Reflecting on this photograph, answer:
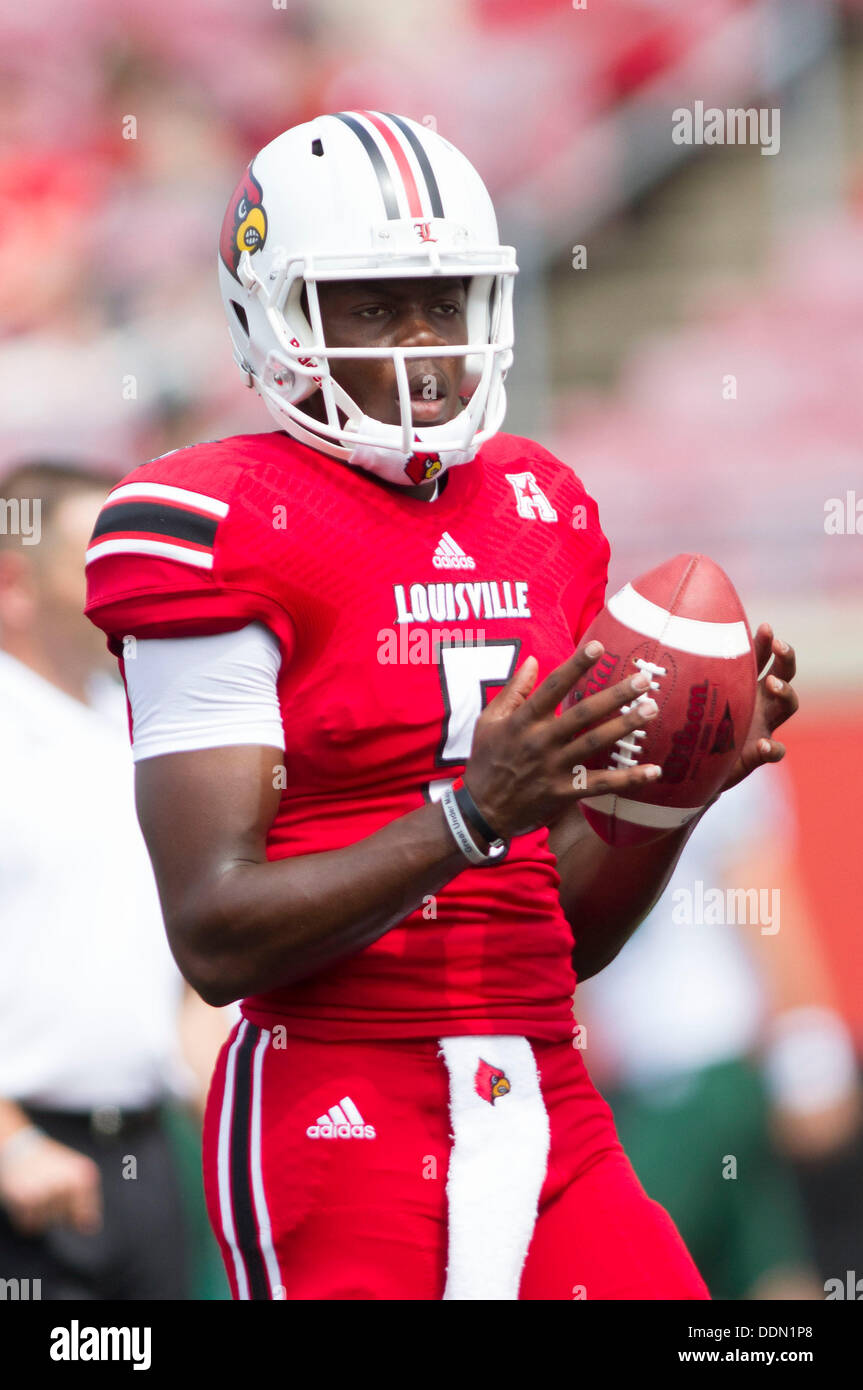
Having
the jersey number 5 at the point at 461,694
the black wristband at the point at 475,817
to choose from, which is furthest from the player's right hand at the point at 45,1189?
the black wristband at the point at 475,817

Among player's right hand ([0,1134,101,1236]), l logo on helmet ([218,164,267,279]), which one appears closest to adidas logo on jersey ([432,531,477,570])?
l logo on helmet ([218,164,267,279])

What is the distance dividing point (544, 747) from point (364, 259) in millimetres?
627

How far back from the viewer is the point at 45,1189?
3.40m

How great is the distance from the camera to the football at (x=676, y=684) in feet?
6.08

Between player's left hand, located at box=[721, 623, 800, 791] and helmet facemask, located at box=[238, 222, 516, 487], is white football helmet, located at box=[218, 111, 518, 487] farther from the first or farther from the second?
player's left hand, located at box=[721, 623, 800, 791]

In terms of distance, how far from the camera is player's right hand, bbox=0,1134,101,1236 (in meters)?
3.40

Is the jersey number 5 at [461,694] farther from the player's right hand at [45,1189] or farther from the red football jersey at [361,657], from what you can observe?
the player's right hand at [45,1189]

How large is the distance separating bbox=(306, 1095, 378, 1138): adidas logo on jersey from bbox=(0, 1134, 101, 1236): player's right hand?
1.78m

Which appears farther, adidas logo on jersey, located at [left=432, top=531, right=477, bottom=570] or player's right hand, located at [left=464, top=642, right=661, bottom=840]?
adidas logo on jersey, located at [left=432, top=531, right=477, bottom=570]

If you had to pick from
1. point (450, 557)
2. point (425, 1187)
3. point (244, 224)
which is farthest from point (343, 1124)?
point (244, 224)

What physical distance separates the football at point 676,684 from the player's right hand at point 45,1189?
1838 millimetres

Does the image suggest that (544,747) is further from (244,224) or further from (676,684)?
(244,224)
